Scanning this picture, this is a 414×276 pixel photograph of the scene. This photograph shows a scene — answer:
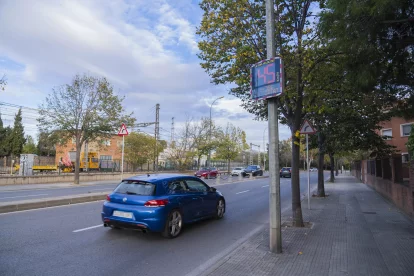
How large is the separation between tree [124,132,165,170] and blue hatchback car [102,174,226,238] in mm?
38199

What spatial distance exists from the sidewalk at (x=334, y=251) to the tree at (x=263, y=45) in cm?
126

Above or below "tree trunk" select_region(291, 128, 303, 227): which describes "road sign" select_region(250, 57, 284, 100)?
above

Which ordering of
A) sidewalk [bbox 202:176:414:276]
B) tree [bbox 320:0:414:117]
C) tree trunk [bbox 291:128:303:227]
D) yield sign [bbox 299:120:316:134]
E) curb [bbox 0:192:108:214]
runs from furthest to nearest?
curb [bbox 0:192:108:214]
yield sign [bbox 299:120:316:134]
tree trunk [bbox 291:128:303:227]
tree [bbox 320:0:414:117]
sidewalk [bbox 202:176:414:276]

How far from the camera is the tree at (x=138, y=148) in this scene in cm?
4562

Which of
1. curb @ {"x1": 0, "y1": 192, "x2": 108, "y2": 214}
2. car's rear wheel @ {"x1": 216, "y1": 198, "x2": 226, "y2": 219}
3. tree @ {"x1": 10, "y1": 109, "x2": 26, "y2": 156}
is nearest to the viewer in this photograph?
car's rear wheel @ {"x1": 216, "y1": 198, "x2": 226, "y2": 219}

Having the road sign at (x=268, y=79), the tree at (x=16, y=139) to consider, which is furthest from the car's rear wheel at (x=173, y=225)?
the tree at (x=16, y=139)

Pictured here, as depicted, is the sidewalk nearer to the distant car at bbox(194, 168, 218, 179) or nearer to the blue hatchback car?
the blue hatchback car

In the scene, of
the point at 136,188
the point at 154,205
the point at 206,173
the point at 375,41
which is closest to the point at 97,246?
the point at 154,205

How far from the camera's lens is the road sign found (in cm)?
582

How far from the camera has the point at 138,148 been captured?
45.7 m

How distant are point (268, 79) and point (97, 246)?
4.89 m

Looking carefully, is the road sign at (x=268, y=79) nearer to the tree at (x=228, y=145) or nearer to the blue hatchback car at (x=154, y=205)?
the blue hatchback car at (x=154, y=205)

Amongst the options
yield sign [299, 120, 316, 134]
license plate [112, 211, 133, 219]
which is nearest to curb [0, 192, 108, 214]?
license plate [112, 211, 133, 219]

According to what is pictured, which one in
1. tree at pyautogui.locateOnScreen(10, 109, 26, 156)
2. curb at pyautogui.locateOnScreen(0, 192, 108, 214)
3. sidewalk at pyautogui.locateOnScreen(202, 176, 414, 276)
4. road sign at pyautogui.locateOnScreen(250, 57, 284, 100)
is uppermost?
tree at pyautogui.locateOnScreen(10, 109, 26, 156)
